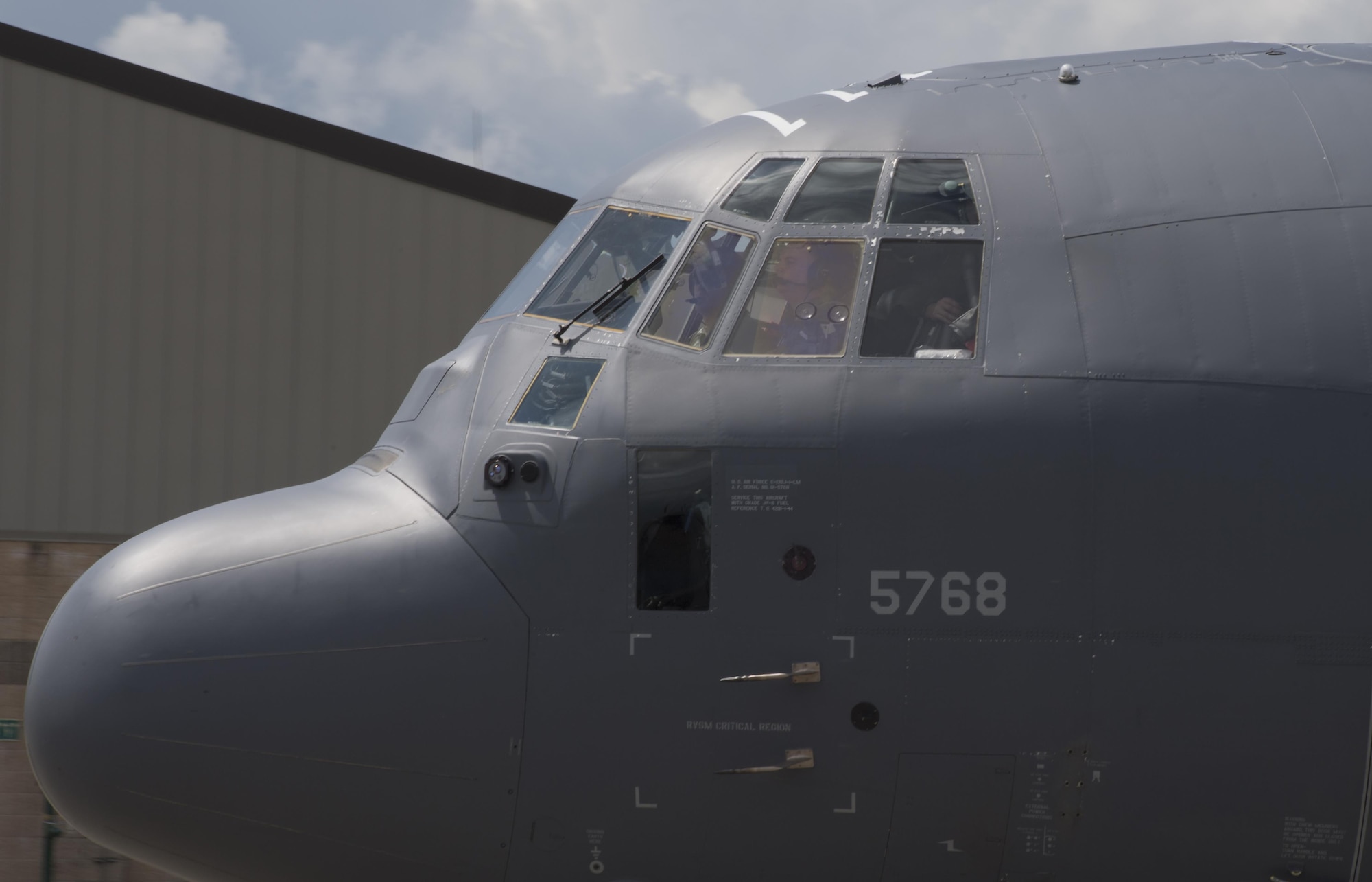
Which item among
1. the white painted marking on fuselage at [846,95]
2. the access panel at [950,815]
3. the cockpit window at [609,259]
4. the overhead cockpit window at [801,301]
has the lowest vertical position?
A: the access panel at [950,815]

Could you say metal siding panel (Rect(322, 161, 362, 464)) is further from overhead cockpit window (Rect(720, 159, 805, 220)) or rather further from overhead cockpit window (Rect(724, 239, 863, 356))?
overhead cockpit window (Rect(724, 239, 863, 356))

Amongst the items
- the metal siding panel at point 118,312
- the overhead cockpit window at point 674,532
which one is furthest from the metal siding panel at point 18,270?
→ the overhead cockpit window at point 674,532

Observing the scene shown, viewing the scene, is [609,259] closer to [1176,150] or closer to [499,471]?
[499,471]

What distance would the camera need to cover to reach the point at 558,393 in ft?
18.3

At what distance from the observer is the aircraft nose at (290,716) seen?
505 centimetres

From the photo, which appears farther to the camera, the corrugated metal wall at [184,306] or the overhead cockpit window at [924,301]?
the corrugated metal wall at [184,306]

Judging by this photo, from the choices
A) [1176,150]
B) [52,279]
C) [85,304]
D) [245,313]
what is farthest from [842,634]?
[52,279]

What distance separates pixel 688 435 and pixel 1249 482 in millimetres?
2228

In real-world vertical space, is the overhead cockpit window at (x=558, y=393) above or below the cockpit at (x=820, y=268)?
below

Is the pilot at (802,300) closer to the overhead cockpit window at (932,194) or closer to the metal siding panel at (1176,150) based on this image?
the overhead cockpit window at (932,194)

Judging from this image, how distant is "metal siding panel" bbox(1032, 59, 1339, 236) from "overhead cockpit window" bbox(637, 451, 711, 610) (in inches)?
74.7

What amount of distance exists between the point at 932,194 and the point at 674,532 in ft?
6.03

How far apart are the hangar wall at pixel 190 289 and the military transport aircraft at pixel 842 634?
25.3 feet

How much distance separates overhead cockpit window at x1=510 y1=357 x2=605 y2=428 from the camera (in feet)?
18.1
